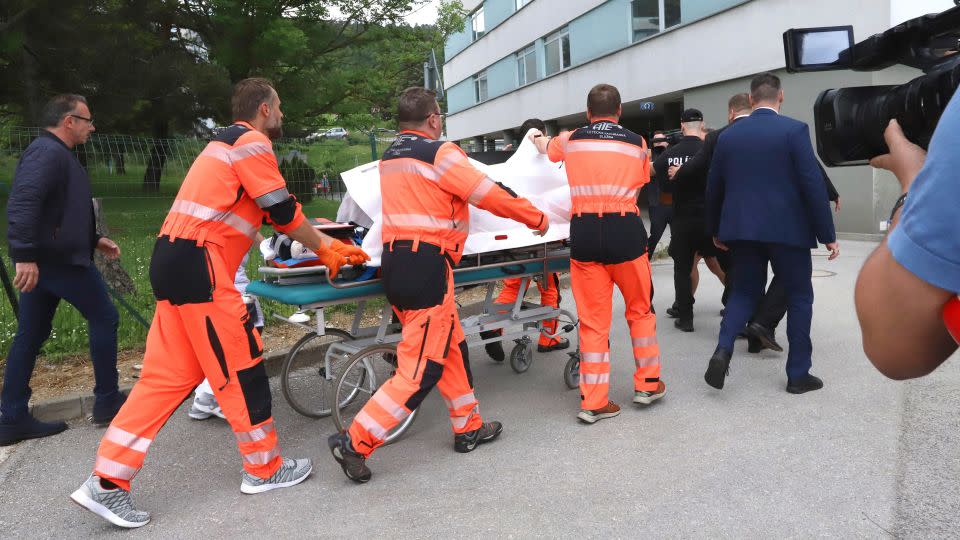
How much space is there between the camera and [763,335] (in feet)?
19.3

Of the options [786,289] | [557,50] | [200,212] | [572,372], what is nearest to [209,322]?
[200,212]

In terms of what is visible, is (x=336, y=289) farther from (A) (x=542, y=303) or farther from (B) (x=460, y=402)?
(A) (x=542, y=303)

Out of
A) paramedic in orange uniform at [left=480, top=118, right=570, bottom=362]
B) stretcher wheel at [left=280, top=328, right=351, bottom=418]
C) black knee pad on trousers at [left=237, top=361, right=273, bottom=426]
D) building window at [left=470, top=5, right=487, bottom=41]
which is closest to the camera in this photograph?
black knee pad on trousers at [left=237, top=361, right=273, bottom=426]

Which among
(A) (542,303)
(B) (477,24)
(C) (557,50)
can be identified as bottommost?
(A) (542,303)

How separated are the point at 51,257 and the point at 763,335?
5.15 meters

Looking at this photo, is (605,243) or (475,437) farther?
(605,243)

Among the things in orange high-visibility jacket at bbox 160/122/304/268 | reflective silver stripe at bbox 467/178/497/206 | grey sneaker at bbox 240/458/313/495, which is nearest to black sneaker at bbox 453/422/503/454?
grey sneaker at bbox 240/458/313/495

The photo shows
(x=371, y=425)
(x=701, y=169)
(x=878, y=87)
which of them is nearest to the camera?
(x=878, y=87)

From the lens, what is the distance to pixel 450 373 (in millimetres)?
4039

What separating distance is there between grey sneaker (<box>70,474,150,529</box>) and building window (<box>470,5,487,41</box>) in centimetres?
3389

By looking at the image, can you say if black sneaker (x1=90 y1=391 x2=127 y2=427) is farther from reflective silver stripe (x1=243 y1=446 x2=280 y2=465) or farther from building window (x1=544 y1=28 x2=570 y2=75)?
building window (x1=544 y1=28 x2=570 y2=75)

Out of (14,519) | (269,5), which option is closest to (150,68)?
(269,5)

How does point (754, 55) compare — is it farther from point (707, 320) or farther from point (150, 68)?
point (150, 68)

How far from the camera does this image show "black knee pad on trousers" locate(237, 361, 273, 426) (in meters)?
3.59
